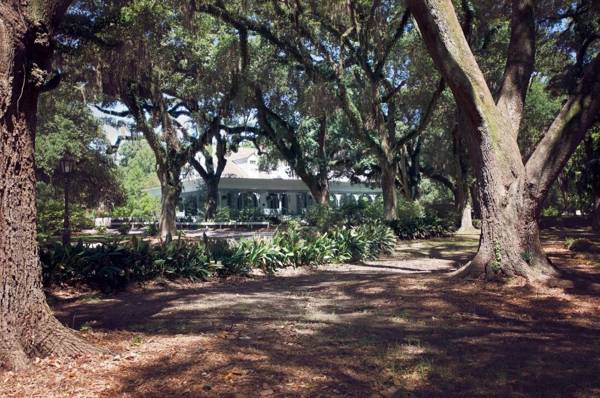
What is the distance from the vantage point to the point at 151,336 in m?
6.15

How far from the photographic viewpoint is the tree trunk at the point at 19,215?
463cm

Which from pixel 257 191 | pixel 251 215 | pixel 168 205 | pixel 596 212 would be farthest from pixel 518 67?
pixel 257 191

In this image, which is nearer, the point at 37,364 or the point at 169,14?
the point at 37,364

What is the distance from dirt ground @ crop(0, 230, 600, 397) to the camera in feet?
14.2

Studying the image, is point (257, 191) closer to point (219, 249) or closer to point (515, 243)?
point (219, 249)

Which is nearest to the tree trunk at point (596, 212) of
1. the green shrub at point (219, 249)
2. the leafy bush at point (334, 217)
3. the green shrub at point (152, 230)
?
the leafy bush at point (334, 217)

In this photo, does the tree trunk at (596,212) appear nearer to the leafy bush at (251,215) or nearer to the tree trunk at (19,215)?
the leafy bush at (251,215)

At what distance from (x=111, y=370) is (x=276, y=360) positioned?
59.0 inches

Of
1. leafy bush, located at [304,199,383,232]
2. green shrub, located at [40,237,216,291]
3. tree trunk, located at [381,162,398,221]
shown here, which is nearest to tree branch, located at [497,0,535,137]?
green shrub, located at [40,237,216,291]

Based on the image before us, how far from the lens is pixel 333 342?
593 cm

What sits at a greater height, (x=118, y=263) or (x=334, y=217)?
(x=334, y=217)

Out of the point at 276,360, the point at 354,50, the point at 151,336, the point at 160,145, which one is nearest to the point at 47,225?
the point at 160,145

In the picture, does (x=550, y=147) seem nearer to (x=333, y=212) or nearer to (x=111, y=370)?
(x=111, y=370)

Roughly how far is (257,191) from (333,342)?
37.7m
